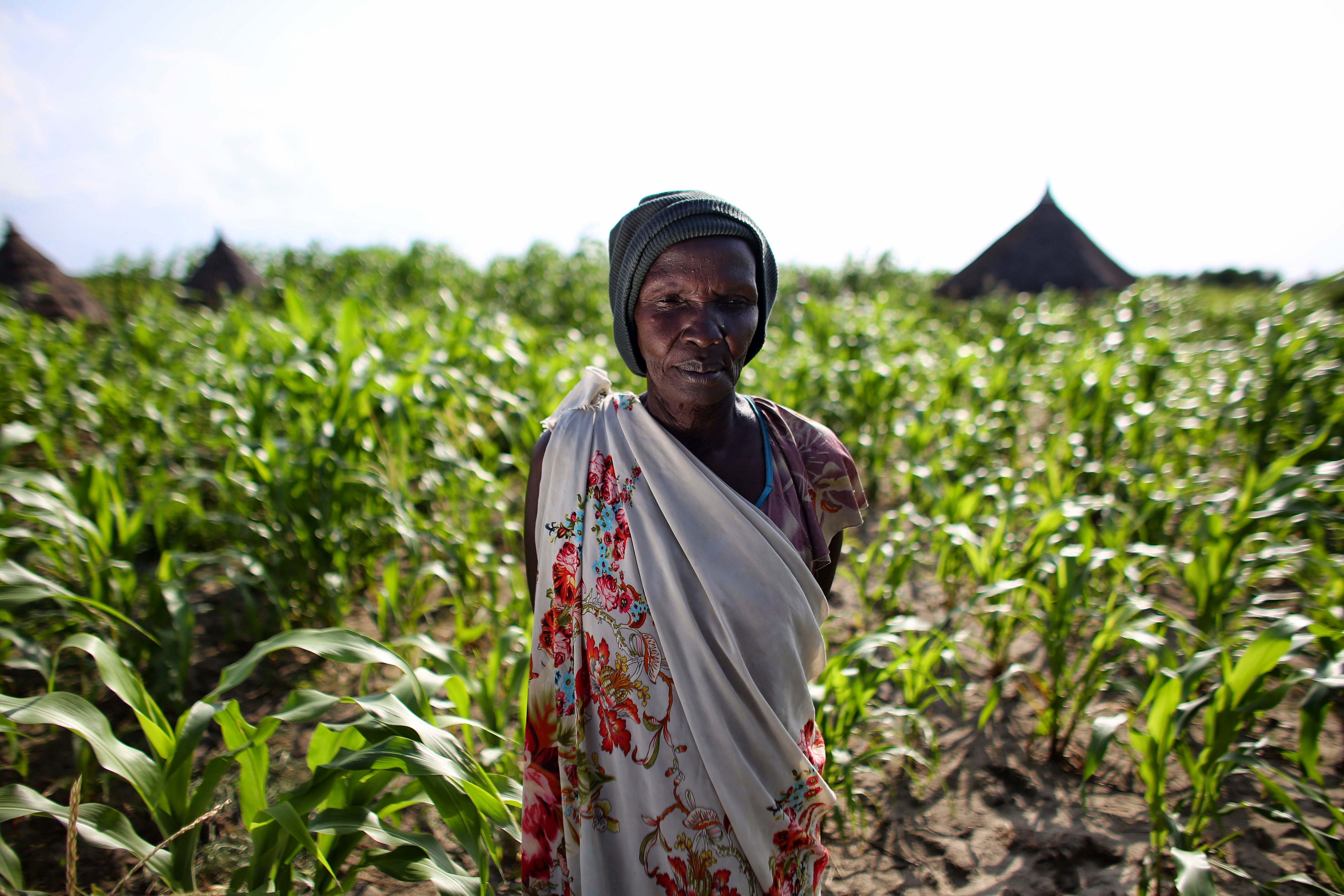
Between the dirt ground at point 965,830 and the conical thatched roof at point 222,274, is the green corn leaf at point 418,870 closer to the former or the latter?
the dirt ground at point 965,830

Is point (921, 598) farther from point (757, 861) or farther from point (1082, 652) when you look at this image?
point (757, 861)

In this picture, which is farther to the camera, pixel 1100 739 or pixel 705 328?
pixel 1100 739

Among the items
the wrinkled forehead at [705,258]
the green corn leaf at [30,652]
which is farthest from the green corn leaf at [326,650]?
the wrinkled forehead at [705,258]

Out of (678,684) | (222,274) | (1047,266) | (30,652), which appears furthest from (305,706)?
(222,274)

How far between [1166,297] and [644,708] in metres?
8.59

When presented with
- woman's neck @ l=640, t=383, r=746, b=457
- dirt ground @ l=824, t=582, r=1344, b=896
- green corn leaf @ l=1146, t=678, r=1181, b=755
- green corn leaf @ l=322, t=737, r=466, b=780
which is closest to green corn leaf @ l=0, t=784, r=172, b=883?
green corn leaf @ l=322, t=737, r=466, b=780

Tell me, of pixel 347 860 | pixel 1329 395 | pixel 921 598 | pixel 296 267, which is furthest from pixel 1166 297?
pixel 296 267

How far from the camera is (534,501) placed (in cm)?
130

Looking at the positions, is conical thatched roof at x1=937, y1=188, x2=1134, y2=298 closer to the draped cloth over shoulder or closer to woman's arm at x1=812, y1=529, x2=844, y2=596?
woman's arm at x1=812, y1=529, x2=844, y2=596

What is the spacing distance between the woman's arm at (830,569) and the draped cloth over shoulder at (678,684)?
126 millimetres

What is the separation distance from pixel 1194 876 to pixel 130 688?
85.1 inches

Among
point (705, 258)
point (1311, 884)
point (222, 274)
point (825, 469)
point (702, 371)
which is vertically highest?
point (222, 274)

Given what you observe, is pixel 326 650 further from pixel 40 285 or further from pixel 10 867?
pixel 40 285

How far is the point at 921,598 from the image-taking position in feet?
9.48
